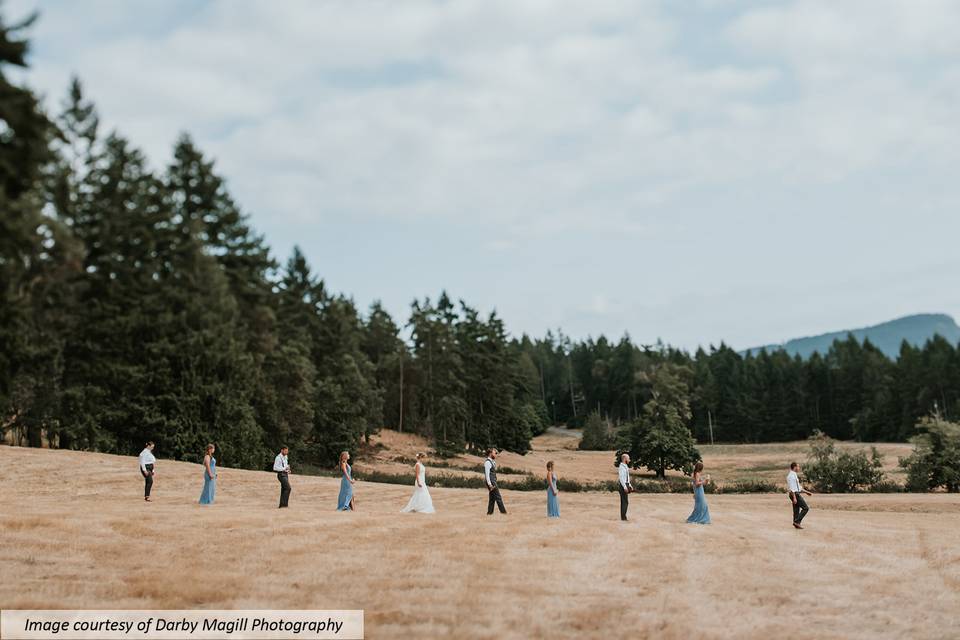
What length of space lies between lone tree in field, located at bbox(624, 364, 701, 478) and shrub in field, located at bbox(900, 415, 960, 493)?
18553mm

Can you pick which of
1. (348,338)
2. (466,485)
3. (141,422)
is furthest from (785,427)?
(141,422)

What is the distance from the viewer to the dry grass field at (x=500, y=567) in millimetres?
11500

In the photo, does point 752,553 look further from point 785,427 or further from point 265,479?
point 785,427

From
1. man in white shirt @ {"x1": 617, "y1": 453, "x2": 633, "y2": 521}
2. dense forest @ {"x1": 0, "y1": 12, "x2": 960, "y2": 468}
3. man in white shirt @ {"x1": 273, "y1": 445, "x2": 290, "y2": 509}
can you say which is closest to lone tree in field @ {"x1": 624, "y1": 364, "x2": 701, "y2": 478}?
dense forest @ {"x1": 0, "y1": 12, "x2": 960, "y2": 468}

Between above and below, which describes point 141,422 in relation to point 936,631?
above

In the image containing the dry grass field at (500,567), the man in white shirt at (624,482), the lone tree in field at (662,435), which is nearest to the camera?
the dry grass field at (500,567)

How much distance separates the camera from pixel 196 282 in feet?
162

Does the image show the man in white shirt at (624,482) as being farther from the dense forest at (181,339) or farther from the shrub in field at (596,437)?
the shrub in field at (596,437)

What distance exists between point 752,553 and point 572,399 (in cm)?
14751

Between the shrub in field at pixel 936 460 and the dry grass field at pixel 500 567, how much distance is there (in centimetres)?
1845

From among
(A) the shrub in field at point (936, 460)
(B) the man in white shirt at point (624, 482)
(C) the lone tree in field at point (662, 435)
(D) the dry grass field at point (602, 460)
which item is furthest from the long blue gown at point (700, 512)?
(C) the lone tree in field at point (662, 435)

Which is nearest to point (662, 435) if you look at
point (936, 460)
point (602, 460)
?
point (936, 460)

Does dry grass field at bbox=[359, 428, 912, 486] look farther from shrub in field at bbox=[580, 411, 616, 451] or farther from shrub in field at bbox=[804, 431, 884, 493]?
shrub in field at bbox=[804, 431, 884, 493]

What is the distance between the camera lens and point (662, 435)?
206 ft
